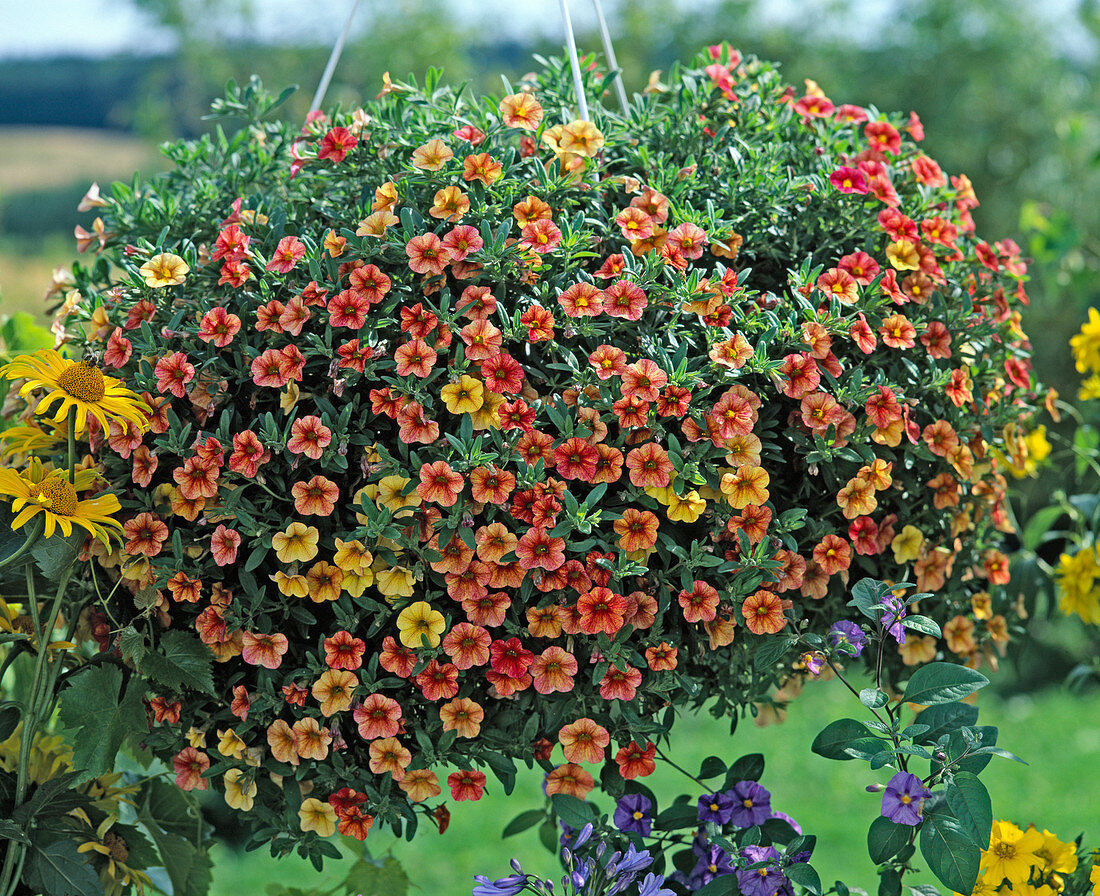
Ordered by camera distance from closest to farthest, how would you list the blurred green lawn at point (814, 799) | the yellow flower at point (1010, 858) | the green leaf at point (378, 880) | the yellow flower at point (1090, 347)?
the yellow flower at point (1010, 858) → the green leaf at point (378, 880) → the yellow flower at point (1090, 347) → the blurred green lawn at point (814, 799)

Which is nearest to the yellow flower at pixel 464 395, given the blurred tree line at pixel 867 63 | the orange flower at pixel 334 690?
the orange flower at pixel 334 690

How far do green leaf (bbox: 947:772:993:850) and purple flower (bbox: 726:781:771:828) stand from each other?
0.25 m

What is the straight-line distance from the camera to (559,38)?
29.0ft

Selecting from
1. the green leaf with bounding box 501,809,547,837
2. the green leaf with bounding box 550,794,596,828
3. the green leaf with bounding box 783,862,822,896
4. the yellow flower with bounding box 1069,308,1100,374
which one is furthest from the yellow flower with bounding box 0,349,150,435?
the yellow flower with bounding box 1069,308,1100,374

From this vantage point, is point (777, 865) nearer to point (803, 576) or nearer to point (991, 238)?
point (803, 576)

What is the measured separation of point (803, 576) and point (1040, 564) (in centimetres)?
69

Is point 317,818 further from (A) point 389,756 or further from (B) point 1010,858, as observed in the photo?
(B) point 1010,858

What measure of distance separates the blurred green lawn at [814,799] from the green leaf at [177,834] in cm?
151

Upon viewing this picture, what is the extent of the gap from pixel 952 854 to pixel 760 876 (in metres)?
0.21

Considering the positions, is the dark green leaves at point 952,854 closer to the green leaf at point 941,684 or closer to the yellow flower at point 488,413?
the green leaf at point 941,684

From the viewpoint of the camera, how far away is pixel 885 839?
3.31 feet

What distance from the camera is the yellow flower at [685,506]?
0.98m

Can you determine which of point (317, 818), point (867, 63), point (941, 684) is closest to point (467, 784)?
point (317, 818)

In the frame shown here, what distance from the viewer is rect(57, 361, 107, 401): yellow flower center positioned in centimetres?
99
